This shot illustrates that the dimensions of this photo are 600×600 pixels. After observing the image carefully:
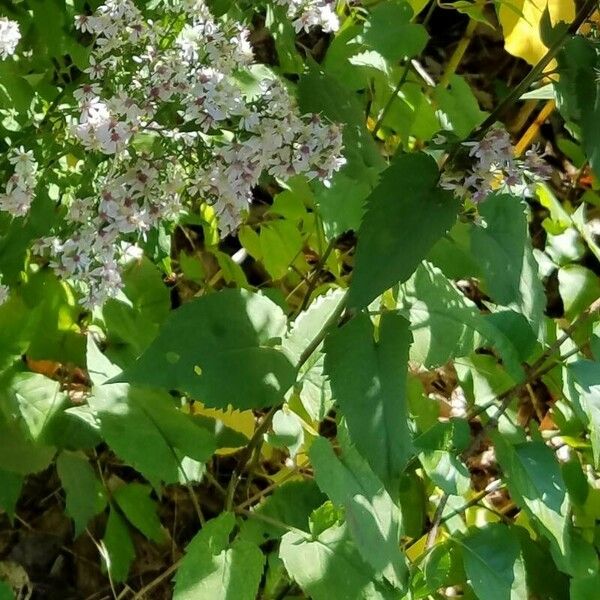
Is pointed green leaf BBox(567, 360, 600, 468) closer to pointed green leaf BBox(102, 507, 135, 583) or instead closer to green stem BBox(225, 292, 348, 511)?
green stem BBox(225, 292, 348, 511)

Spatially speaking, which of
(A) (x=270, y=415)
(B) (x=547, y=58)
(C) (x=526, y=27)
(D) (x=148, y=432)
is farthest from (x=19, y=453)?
(C) (x=526, y=27)

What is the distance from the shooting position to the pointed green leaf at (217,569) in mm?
752

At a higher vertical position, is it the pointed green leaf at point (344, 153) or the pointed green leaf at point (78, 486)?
the pointed green leaf at point (344, 153)

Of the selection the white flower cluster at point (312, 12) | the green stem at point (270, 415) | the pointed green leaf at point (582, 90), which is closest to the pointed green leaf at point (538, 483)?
the green stem at point (270, 415)

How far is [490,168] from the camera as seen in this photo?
0.62 m

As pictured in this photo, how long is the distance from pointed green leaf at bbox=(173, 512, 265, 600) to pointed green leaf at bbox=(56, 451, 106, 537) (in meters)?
0.15

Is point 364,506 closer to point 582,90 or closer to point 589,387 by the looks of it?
point 589,387

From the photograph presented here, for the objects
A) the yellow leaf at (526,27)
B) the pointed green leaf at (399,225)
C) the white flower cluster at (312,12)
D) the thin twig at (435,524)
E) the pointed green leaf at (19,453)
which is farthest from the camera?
the yellow leaf at (526,27)

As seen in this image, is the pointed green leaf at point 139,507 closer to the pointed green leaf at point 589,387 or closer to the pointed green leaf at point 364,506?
the pointed green leaf at point 364,506

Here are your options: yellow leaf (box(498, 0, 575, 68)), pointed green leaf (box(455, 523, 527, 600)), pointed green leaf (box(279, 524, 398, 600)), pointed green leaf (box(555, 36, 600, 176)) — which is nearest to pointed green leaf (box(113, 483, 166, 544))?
pointed green leaf (box(279, 524, 398, 600))

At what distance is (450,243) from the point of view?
802 mm

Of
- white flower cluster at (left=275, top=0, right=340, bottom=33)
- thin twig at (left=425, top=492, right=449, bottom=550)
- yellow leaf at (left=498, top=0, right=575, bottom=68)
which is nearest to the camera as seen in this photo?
white flower cluster at (left=275, top=0, right=340, bottom=33)

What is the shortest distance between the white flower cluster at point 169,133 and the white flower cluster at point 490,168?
3.8 inches

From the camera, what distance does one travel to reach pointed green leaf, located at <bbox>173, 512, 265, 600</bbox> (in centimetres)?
75
